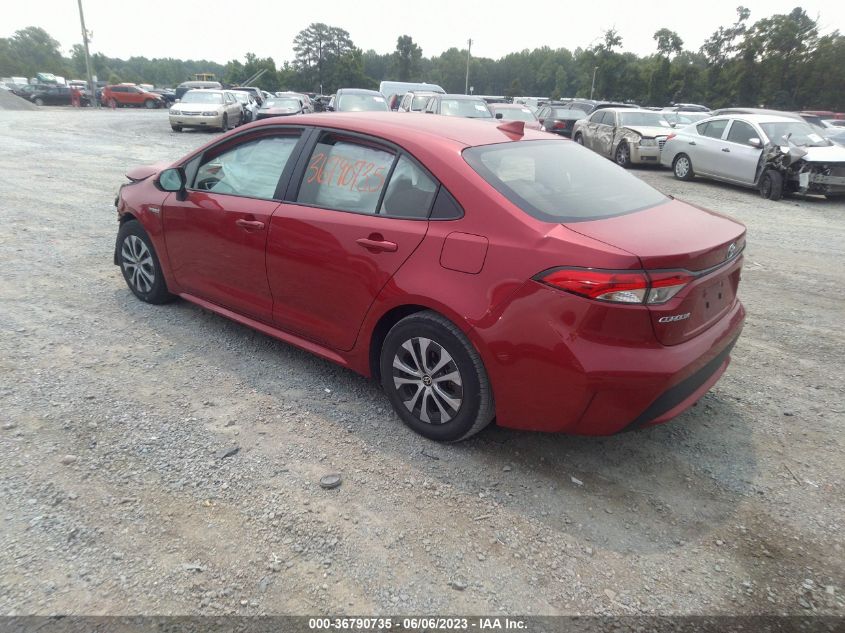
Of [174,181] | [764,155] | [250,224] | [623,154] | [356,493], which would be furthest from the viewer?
[623,154]

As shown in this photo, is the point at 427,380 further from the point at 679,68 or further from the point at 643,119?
the point at 679,68

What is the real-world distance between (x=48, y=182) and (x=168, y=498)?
1016cm

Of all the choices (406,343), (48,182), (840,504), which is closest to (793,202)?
(840,504)

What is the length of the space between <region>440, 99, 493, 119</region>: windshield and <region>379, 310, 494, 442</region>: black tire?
13.4 metres

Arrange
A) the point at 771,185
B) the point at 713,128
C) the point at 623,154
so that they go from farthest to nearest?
1. the point at 623,154
2. the point at 713,128
3. the point at 771,185

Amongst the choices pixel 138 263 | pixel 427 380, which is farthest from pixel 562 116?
pixel 427 380

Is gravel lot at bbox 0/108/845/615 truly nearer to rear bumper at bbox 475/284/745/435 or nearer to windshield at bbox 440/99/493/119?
rear bumper at bbox 475/284/745/435

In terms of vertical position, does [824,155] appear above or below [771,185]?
above

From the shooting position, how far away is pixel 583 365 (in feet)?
8.93

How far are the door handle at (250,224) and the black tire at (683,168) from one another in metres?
12.7

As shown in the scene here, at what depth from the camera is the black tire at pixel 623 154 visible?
16136 mm

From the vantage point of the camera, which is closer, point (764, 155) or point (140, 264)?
point (140, 264)

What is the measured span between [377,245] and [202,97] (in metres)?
21.7

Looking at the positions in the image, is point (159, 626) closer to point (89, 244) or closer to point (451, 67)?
point (89, 244)
